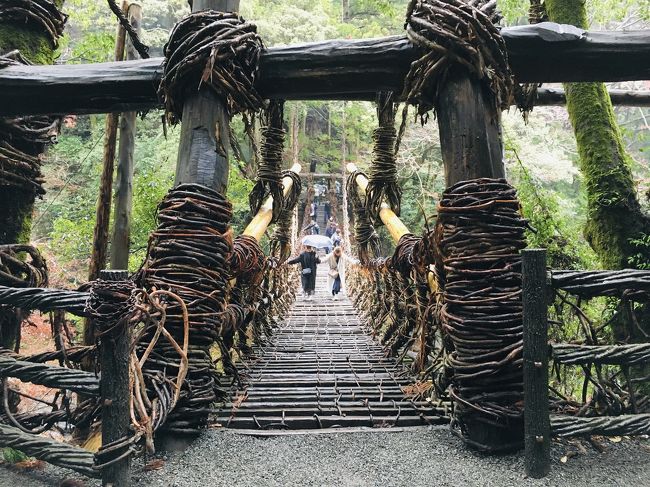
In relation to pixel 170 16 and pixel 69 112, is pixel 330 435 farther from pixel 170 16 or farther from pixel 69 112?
pixel 170 16

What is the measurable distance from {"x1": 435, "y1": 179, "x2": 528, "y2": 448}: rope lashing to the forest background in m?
1.42

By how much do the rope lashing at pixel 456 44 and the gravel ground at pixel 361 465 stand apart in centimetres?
115

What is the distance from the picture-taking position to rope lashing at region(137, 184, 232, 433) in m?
1.41

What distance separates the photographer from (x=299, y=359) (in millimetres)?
2912

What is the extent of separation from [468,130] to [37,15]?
2.21 m

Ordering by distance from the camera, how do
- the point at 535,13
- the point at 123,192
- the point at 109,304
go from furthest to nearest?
the point at 123,192, the point at 535,13, the point at 109,304

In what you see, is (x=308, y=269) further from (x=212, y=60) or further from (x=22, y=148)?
(x=212, y=60)

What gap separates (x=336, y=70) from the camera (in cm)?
164

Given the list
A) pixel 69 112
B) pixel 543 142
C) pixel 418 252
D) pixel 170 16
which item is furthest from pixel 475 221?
pixel 170 16

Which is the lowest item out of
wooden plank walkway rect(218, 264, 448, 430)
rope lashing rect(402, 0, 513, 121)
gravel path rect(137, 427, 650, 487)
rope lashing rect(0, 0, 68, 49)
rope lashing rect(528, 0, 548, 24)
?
gravel path rect(137, 427, 650, 487)

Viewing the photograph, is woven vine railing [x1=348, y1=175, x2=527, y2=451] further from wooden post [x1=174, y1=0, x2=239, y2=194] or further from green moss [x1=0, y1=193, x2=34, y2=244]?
green moss [x1=0, y1=193, x2=34, y2=244]

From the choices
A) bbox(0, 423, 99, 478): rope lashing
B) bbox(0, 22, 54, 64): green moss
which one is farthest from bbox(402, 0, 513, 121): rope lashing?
bbox(0, 22, 54, 64): green moss

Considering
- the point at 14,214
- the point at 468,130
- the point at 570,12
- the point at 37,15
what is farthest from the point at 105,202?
the point at 570,12

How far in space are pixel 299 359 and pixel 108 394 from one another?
1922 millimetres
